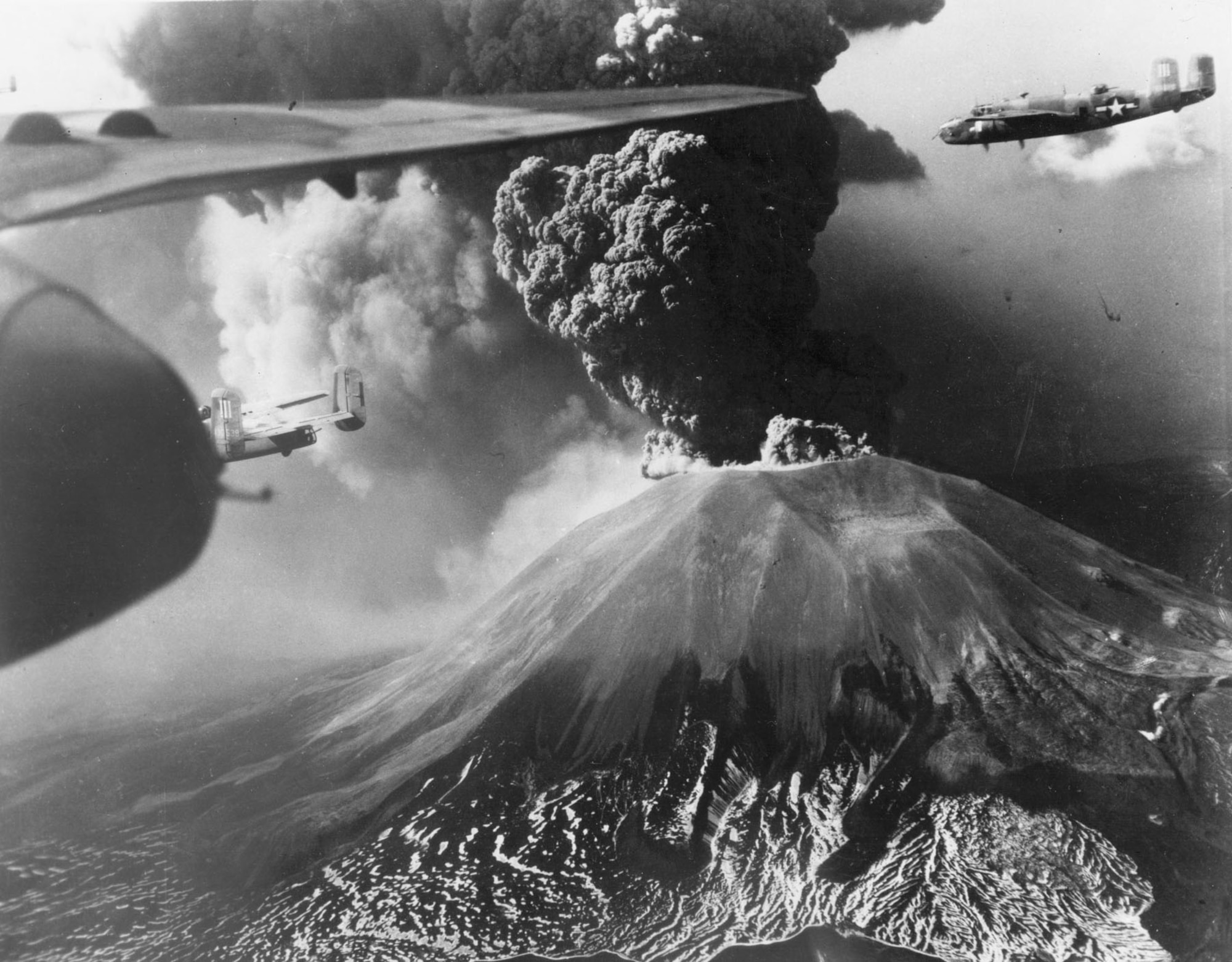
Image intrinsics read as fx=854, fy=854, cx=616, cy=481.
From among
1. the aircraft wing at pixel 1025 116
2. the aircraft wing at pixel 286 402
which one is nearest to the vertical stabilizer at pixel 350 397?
the aircraft wing at pixel 286 402

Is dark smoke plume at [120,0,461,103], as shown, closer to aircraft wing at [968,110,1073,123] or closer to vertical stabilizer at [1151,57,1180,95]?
A: aircraft wing at [968,110,1073,123]

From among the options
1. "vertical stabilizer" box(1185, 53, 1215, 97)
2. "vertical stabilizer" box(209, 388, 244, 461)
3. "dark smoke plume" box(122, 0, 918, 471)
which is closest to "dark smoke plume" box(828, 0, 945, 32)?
"dark smoke plume" box(122, 0, 918, 471)

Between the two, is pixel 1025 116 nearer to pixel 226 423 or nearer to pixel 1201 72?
pixel 1201 72

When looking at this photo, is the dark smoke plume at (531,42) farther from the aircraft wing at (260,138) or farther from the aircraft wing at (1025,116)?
the aircraft wing at (1025,116)

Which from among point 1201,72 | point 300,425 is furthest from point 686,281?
point 1201,72

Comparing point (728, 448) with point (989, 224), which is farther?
point (728, 448)

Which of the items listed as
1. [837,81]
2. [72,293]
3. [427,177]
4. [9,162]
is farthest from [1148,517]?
[9,162]

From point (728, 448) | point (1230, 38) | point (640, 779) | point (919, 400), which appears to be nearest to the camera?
point (640, 779)

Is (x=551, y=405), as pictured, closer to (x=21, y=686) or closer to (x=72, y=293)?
(x=72, y=293)
